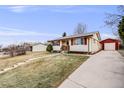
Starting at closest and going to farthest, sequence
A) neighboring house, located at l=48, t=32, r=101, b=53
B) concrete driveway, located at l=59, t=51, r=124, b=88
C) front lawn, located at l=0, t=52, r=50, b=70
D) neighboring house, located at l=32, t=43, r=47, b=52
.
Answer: concrete driveway, located at l=59, t=51, r=124, b=88 < neighboring house, located at l=32, t=43, r=47, b=52 < front lawn, located at l=0, t=52, r=50, b=70 < neighboring house, located at l=48, t=32, r=101, b=53

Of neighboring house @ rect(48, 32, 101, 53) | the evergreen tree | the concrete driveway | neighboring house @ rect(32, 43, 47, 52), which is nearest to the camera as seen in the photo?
the concrete driveway

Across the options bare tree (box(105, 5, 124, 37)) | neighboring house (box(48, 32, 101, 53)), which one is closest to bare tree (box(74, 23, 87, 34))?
bare tree (box(105, 5, 124, 37))

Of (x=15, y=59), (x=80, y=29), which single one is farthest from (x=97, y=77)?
(x=15, y=59)

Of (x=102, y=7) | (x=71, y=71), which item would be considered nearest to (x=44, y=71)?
(x=71, y=71)

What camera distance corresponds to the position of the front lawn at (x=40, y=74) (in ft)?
22.1

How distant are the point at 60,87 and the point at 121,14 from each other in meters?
3.92

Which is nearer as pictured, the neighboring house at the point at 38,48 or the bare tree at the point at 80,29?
the bare tree at the point at 80,29

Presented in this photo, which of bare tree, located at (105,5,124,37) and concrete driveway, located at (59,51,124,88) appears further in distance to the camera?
bare tree, located at (105,5,124,37)

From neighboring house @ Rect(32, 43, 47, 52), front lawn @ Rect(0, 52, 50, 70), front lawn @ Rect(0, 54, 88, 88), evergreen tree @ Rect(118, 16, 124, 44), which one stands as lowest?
front lawn @ Rect(0, 54, 88, 88)

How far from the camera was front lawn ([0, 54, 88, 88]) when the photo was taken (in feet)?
22.1

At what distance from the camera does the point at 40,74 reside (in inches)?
299

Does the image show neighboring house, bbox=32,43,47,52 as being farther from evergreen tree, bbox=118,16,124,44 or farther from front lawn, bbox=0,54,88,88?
evergreen tree, bbox=118,16,124,44

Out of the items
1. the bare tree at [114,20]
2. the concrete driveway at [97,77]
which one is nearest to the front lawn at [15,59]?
the concrete driveway at [97,77]

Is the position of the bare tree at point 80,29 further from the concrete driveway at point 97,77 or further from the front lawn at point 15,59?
the front lawn at point 15,59
